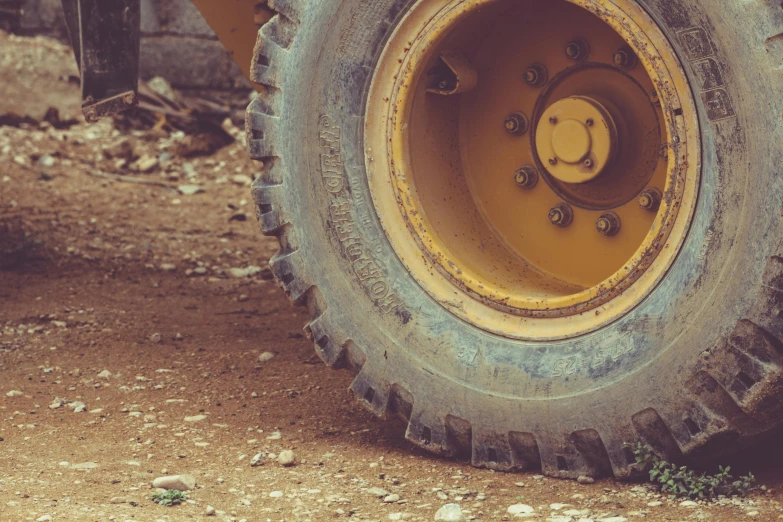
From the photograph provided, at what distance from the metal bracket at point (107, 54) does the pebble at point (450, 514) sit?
210 centimetres

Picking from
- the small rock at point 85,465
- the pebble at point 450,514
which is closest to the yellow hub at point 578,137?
the pebble at point 450,514

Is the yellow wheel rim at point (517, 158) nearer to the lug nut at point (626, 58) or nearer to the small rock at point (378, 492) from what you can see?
the lug nut at point (626, 58)

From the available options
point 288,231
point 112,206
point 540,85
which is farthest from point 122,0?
point 112,206

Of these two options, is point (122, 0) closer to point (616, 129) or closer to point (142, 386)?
point (142, 386)

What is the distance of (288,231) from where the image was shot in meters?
3.20

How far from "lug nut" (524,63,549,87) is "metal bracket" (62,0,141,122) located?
1614mm

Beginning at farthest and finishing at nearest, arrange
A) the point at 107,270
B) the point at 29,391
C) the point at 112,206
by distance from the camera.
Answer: the point at 112,206 < the point at 107,270 < the point at 29,391

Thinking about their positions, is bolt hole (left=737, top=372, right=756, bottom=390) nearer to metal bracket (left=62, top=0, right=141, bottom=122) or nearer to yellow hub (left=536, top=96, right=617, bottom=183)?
yellow hub (left=536, top=96, right=617, bottom=183)

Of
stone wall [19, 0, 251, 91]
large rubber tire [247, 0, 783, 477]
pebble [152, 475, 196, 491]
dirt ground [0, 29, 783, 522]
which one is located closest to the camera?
large rubber tire [247, 0, 783, 477]

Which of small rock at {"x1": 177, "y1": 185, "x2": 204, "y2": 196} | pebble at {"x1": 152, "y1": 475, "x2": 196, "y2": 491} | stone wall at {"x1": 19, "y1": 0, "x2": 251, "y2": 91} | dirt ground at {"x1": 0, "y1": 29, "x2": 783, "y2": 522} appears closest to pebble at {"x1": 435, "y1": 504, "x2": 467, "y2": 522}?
dirt ground at {"x1": 0, "y1": 29, "x2": 783, "y2": 522}

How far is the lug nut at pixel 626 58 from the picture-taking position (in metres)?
2.85

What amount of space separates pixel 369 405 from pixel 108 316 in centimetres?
192

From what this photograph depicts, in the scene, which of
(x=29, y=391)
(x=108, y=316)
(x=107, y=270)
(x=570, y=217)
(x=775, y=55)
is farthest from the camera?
(x=107, y=270)

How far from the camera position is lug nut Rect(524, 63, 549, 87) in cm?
305
